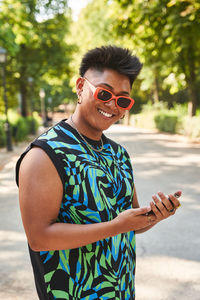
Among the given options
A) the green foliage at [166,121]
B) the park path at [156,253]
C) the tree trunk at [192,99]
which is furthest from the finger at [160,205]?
the green foliage at [166,121]

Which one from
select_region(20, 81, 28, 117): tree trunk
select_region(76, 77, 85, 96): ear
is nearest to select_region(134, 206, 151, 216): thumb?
select_region(76, 77, 85, 96): ear

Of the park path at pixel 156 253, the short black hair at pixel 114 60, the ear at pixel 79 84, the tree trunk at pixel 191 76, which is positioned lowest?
the park path at pixel 156 253

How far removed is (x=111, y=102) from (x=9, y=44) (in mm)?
10963

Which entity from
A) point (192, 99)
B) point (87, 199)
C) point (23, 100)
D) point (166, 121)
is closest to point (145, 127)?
point (166, 121)

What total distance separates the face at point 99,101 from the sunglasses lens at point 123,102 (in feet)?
0.06

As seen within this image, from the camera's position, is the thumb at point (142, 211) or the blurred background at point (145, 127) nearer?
the thumb at point (142, 211)

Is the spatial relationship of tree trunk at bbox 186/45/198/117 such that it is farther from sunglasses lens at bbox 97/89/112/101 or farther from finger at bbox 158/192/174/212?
finger at bbox 158/192/174/212

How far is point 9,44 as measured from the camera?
1135cm

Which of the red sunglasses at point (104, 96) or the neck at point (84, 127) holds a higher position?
the red sunglasses at point (104, 96)

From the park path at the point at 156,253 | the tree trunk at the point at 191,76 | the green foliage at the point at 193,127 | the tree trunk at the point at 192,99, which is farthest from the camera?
the tree trunk at the point at 192,99

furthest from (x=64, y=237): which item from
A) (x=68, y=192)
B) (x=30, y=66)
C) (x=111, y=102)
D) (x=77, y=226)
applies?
(x=30, y=66)

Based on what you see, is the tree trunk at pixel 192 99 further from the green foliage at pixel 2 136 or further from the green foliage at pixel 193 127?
the green foliage at pixel 2 136

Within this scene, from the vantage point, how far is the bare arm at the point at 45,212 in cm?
116

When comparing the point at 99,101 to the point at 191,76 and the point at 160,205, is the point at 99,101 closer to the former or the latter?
the point at 160,205
